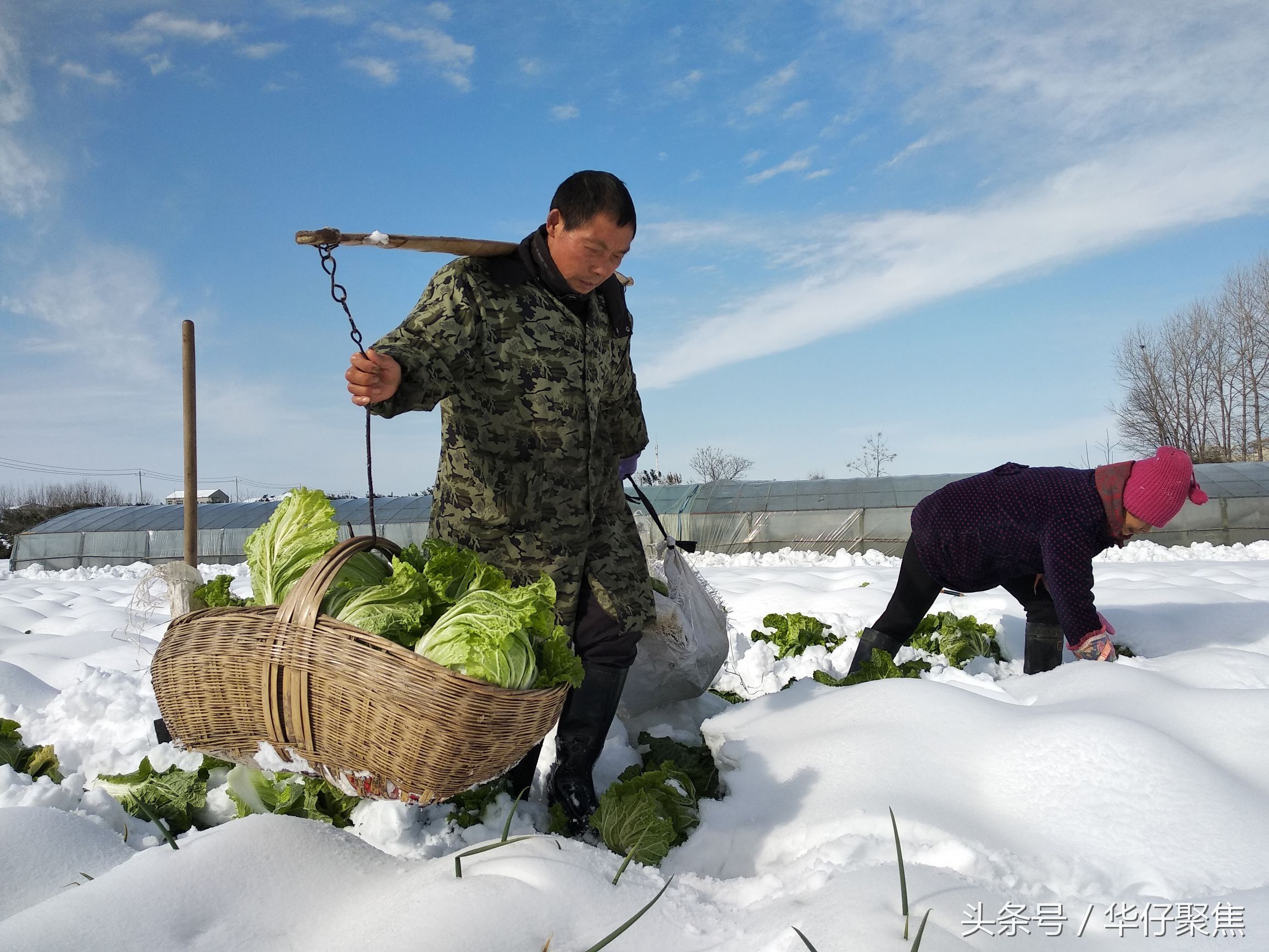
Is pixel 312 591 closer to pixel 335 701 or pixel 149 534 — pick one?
pixel 335 701

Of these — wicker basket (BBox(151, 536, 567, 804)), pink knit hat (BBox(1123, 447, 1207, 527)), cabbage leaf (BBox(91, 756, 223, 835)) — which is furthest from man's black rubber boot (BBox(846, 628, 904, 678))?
cabbage leaf (BBox(91, 756, 223, 835))

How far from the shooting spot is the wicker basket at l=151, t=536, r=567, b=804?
1736 millimetres

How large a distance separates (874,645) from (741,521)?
29.9 ft

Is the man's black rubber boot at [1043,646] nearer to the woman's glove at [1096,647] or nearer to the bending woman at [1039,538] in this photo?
the bending woman at [1039,538]

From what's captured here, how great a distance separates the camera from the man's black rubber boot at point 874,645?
393cm

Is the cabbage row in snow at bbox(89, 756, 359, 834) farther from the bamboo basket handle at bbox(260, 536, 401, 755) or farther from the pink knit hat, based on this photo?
the pink knit hat

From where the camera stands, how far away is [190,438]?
3.33 meters

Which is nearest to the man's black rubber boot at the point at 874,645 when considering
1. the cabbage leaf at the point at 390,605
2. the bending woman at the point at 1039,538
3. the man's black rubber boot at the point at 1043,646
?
the bending woman at the point at 1039,538

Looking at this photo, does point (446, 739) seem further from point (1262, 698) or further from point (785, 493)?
point (785, 493)

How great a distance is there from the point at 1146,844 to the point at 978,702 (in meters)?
0.79

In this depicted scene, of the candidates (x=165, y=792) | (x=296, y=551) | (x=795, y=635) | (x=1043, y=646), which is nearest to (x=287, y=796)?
(x=165, y=792)

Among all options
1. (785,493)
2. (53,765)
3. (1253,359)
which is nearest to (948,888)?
(53,765)

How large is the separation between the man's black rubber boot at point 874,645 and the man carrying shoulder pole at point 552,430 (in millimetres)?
1654

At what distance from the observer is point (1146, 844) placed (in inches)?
82.4
